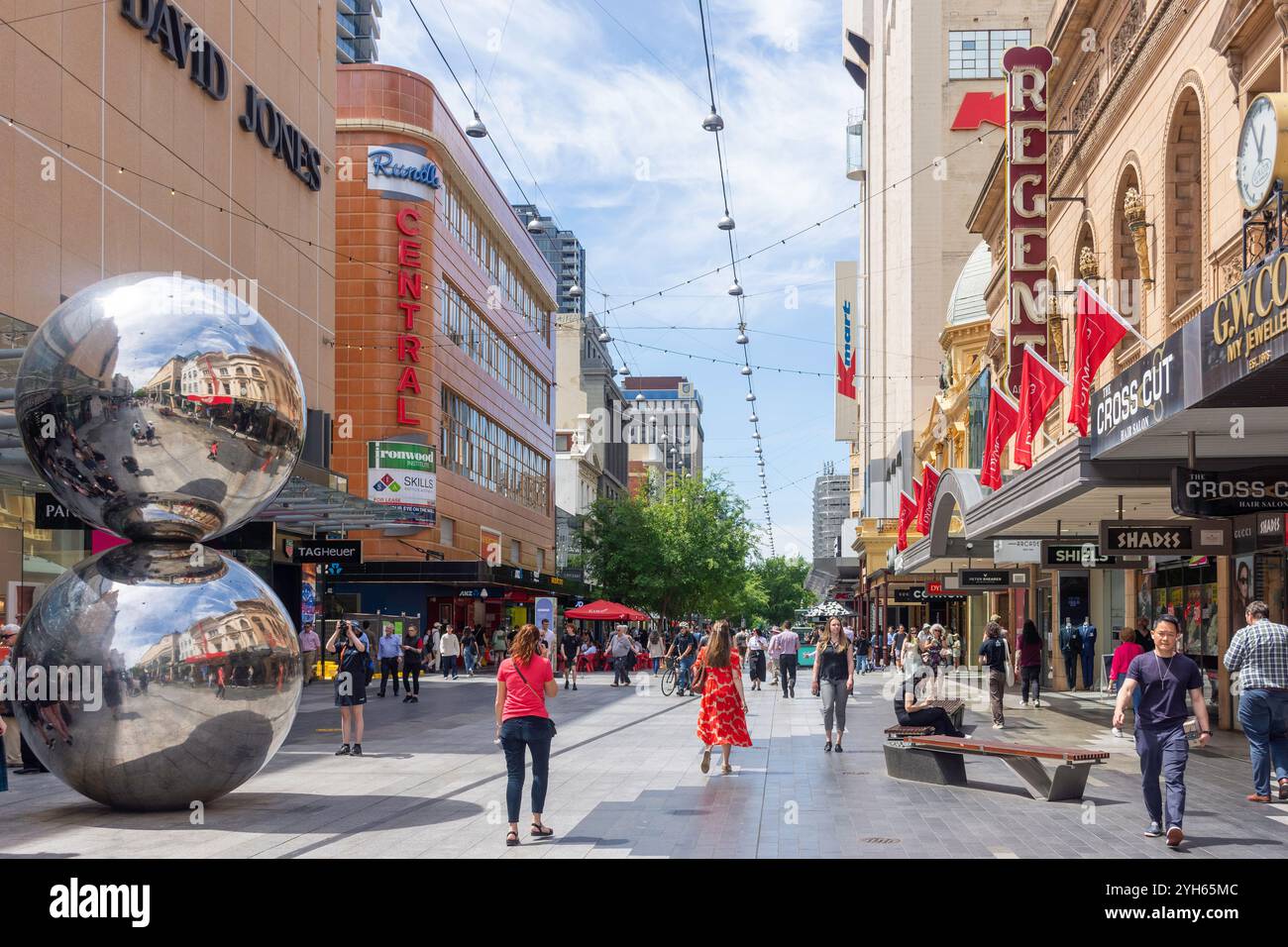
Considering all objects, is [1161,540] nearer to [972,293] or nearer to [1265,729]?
[1265,729]

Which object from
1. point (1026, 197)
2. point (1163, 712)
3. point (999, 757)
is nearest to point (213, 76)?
point (1026, 197)

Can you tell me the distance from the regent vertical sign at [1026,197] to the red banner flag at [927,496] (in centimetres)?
328

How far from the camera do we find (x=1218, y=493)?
1509 cm

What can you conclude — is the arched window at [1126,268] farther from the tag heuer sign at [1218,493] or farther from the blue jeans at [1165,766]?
the blue jeans at [1165,766]

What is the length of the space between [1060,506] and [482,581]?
27495 mm

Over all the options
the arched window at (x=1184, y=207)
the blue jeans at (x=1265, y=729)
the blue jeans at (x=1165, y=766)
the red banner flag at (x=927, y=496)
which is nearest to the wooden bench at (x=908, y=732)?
the blue jeans at (x=1265, y=729)

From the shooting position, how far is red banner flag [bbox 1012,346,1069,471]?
20.2 m

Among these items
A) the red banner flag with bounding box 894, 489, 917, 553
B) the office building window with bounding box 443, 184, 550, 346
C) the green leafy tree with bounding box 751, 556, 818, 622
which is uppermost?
the office building window with bounding box 443, 184, 550, 346

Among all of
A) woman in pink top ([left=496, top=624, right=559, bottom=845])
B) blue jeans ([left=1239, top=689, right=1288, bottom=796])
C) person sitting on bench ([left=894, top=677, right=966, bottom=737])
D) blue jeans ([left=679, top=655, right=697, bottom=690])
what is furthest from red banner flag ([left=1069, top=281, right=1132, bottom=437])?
blue jeans ([left=679, top=655, right=697, bottom=690])

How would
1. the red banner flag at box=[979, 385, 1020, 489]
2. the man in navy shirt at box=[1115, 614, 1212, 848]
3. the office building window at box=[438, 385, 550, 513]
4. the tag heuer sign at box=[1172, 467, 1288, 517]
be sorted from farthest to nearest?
the office building window at box=[438, 385, 550, 513] < the red banner flag at box=[979, 385, 1020, 489] < the tag heuer sign at box=[1172, 467, 1288, 517] < the man in navy shirt at box=[1115, 614, 1212, 848]

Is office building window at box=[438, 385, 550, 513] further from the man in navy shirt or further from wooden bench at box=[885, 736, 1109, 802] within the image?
the man in navy shirt

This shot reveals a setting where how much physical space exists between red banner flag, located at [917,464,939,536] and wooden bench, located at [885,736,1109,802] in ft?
52.1
